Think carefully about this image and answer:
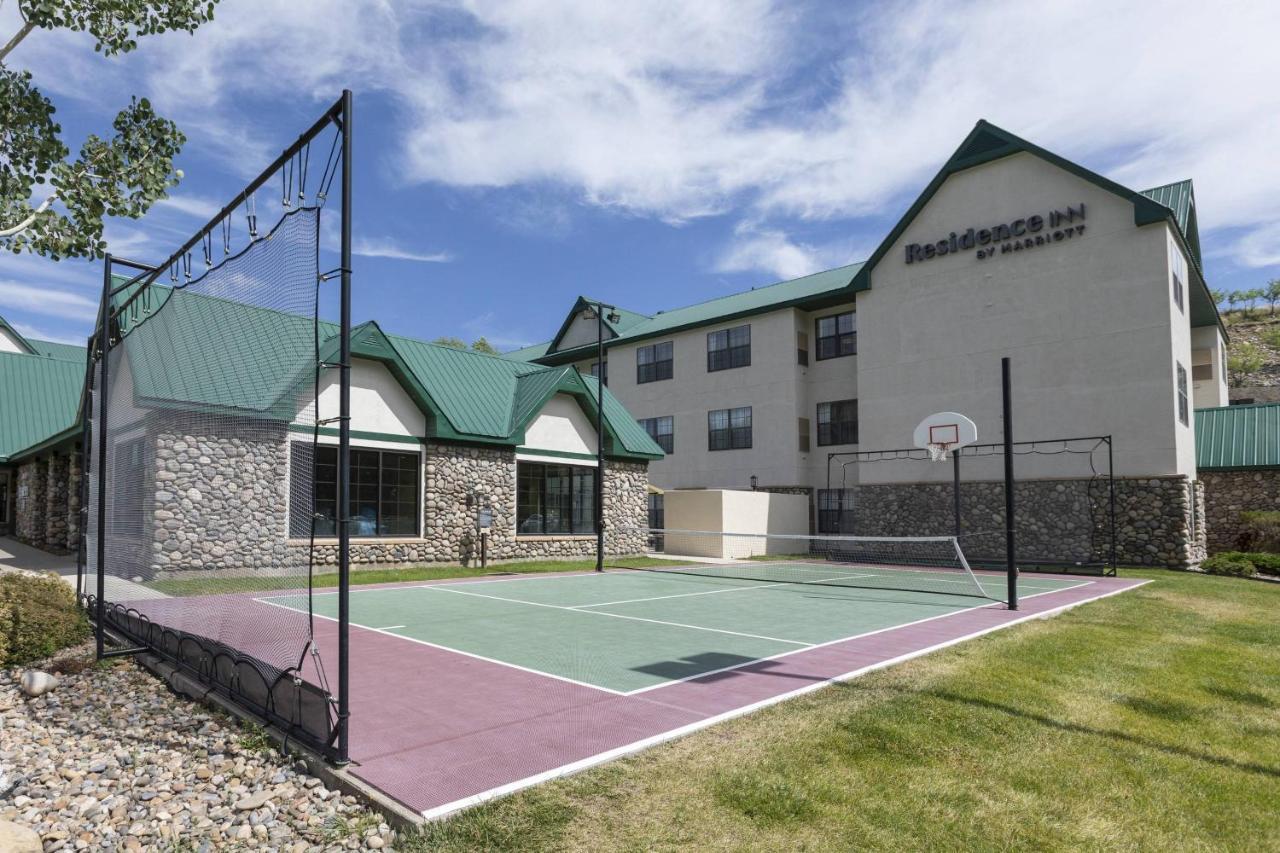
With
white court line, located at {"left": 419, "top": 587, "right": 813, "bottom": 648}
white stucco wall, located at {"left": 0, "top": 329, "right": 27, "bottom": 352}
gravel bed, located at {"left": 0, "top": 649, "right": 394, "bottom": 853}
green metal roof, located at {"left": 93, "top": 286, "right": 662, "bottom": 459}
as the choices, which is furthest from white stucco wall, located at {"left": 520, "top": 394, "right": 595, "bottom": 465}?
white stucco wall, located at {"left": 0, "top": 329, "right": 27, "bottom": 352}

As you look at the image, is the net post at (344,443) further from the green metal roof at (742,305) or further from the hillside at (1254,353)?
the hillside at (1254,353)

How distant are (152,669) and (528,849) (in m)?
6.75

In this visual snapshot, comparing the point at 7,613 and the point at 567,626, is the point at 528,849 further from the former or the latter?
the point at 7,613

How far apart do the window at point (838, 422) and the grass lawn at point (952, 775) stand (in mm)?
23543

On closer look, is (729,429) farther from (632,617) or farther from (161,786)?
(161,786)

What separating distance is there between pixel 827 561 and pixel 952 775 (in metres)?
22.3

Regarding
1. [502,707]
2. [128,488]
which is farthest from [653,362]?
[502,707]

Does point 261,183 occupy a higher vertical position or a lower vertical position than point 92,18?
lower

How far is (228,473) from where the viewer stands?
8055 millimetres

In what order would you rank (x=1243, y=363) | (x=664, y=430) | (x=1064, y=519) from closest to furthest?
(x=1064, y=519) → (x=664, y=430) → (x=1243, y=363)

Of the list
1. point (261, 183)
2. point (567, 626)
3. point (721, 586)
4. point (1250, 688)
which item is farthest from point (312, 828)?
point (721, 586)

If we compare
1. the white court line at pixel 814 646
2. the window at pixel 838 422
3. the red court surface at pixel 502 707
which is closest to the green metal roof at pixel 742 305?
the window at pixel 838 422

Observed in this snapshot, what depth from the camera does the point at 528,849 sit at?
421 cm

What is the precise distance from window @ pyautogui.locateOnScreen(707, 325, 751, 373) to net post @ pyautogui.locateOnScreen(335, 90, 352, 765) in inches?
1150
